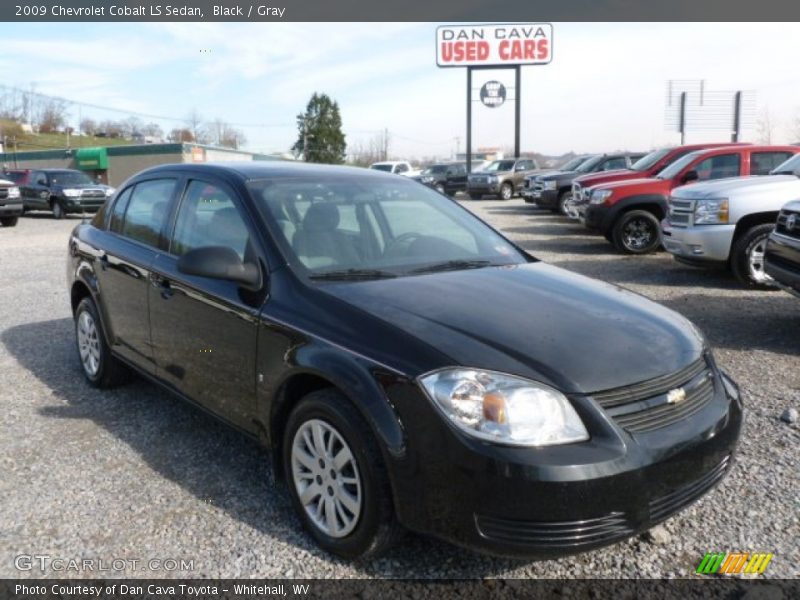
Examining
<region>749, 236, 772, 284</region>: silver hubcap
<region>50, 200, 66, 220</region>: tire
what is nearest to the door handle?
<region>749, 236, 772, 284</region>: silver hubcap

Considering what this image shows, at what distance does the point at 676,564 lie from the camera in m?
2.76

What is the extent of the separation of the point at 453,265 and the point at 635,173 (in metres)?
11.2

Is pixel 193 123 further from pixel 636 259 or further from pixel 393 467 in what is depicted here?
pixel 393 467

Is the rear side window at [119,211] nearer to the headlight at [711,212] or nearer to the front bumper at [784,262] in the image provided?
the front bumper at [784,262]

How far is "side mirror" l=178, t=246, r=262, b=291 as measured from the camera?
312 cm

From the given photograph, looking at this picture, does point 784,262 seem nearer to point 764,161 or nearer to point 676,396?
point 676,396

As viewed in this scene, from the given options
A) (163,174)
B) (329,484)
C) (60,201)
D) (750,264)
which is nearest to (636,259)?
(750,264)

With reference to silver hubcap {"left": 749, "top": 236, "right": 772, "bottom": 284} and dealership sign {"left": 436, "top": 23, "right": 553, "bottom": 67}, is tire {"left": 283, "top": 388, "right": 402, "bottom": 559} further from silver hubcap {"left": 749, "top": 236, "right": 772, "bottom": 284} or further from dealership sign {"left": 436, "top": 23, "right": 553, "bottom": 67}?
dealership sign {"left": 436, "top": 23, "right": 553, "bottom": 67}

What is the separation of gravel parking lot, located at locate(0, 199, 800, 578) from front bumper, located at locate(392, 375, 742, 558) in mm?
408

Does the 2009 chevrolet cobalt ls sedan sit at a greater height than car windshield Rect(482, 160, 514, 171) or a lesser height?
lesser

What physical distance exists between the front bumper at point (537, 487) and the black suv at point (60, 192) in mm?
22138

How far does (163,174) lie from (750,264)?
6.77m

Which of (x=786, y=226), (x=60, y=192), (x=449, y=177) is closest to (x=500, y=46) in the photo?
(x=449, y=177)

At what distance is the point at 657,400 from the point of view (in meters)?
2.56
